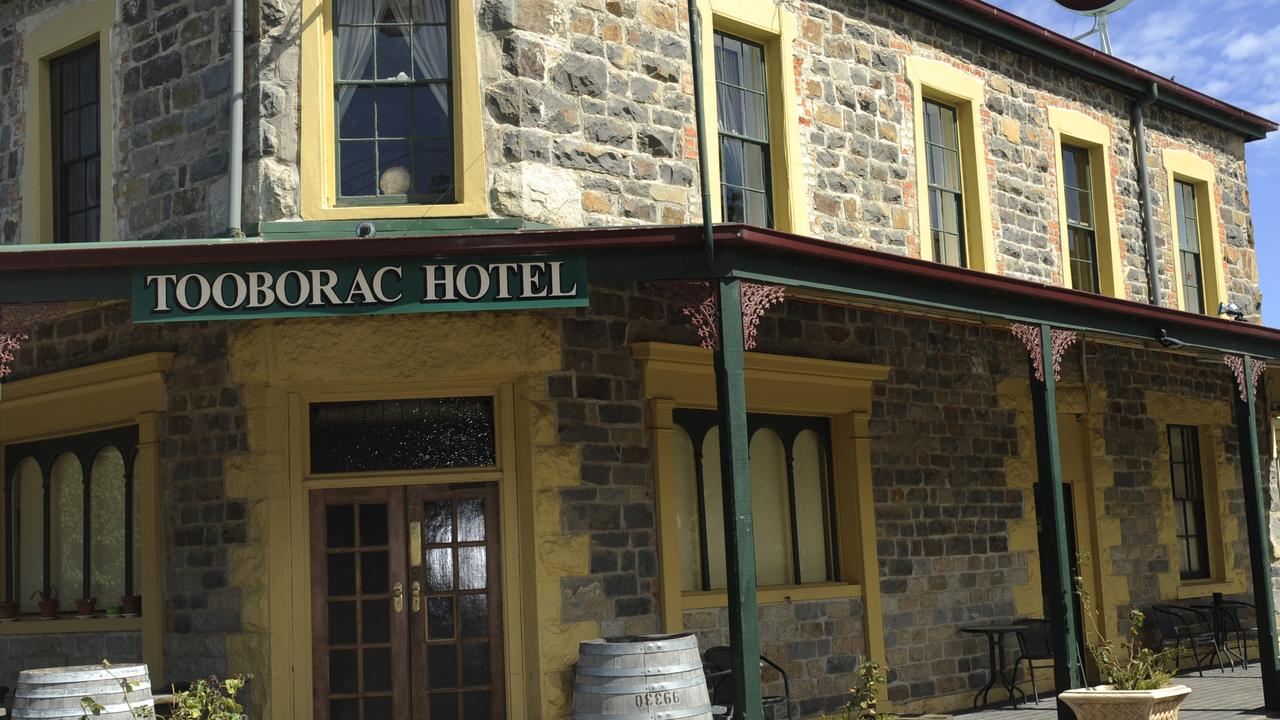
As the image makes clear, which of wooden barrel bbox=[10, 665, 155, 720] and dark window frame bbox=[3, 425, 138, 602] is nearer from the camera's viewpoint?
wooden barrel bbox=[10, 665, 155, 720]

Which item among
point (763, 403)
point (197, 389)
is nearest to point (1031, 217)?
point (763, 403)

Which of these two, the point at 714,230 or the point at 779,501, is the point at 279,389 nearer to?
the point at 714,230

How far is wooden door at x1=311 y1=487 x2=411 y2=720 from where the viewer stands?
9.37 m

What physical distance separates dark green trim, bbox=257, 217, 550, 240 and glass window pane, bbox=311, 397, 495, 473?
1.18 meters

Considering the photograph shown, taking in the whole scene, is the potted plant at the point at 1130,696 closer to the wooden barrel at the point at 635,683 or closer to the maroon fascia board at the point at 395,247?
the wooden barrel at the point at 635,683

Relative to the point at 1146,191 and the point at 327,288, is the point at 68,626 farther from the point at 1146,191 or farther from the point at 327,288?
the point at 1146,191

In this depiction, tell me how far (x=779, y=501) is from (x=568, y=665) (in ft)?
9.05

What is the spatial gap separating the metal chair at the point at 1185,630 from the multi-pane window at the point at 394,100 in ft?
28.8

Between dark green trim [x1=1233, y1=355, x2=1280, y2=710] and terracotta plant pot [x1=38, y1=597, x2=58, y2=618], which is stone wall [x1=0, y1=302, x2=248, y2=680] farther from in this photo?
dark green trim [x1=1233, y1=355, x2=1280, y2=710]

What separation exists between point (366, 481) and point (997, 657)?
6112 mm

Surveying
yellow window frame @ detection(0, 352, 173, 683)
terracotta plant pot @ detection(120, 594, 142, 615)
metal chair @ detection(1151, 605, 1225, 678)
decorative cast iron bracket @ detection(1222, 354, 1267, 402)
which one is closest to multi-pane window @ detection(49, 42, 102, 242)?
yellow window frame @ detection(0, 352, 173, 683)

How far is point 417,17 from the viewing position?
9.73 meters

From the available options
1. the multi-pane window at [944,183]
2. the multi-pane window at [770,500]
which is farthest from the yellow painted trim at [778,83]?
the multi-pane window at [944,183]

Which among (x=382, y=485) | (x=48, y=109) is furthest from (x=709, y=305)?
(x=48, y=109)
